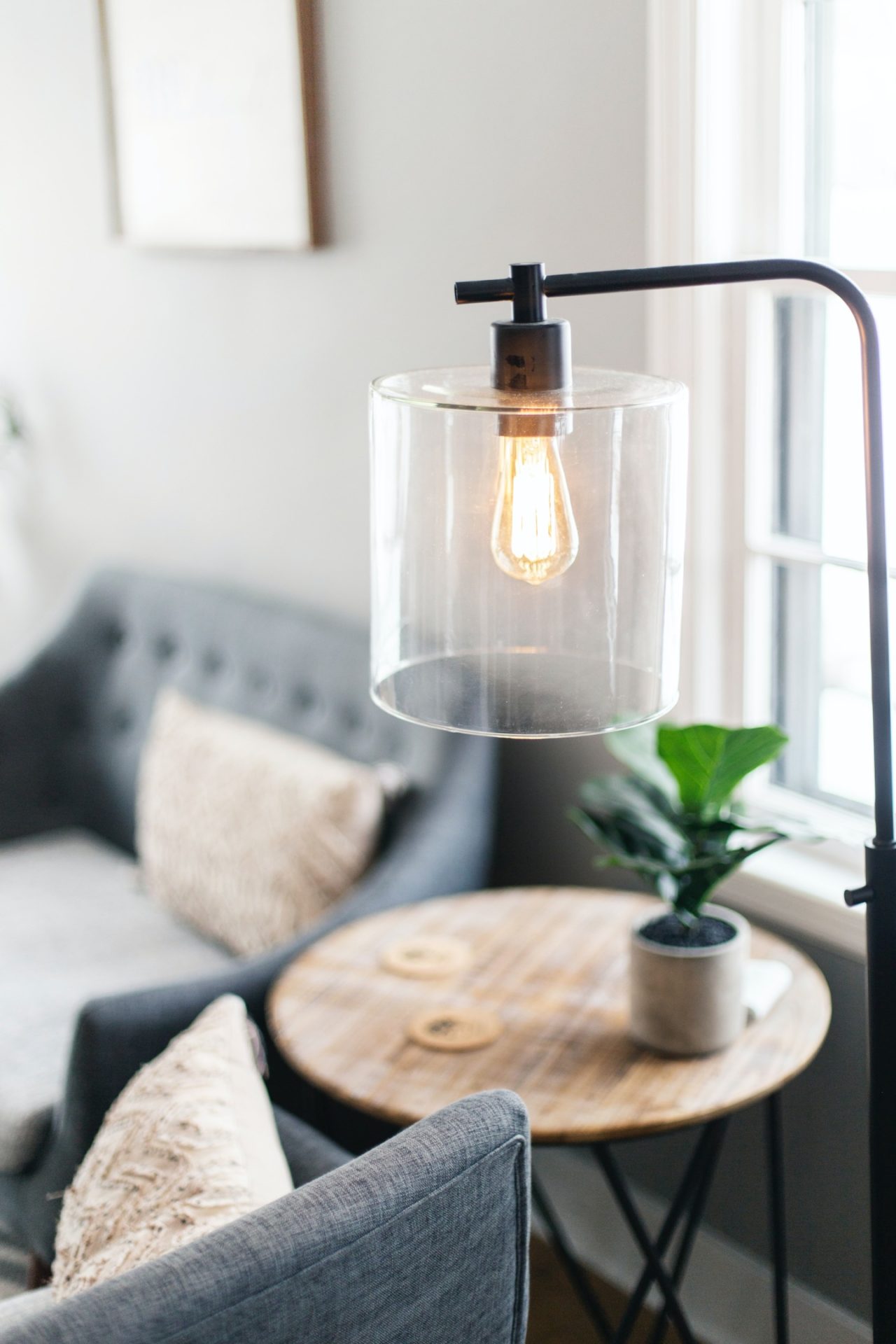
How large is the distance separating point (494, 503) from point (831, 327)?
3.34 ft

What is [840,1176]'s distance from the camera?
179 cm

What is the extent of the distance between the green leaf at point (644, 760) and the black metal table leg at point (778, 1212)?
14.9 inches

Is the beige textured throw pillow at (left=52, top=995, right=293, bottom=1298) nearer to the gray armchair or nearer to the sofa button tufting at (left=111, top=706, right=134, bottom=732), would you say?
the gray armchair

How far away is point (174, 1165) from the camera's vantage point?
113 centimetres

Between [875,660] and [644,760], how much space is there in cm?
63

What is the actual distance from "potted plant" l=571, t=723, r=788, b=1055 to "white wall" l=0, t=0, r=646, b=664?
664 millimetres

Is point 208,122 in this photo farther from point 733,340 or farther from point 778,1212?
point 778,1212

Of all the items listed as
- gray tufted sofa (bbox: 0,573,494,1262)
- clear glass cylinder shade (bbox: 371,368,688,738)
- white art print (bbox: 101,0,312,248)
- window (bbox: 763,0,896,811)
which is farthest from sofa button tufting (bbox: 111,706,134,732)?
clear glass cylinder shade (bbox: 371,368,688,738)

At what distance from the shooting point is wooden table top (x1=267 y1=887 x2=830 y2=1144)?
4.55ft

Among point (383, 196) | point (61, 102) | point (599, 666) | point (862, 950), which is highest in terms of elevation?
point (61, 102)

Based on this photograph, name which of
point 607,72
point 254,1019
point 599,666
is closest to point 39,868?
point 254,1019

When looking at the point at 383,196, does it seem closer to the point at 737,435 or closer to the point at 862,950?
the point at 737,435

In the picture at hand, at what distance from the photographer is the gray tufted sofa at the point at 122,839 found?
166 cm

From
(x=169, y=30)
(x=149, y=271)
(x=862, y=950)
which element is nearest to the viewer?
(x=862, y=950)
